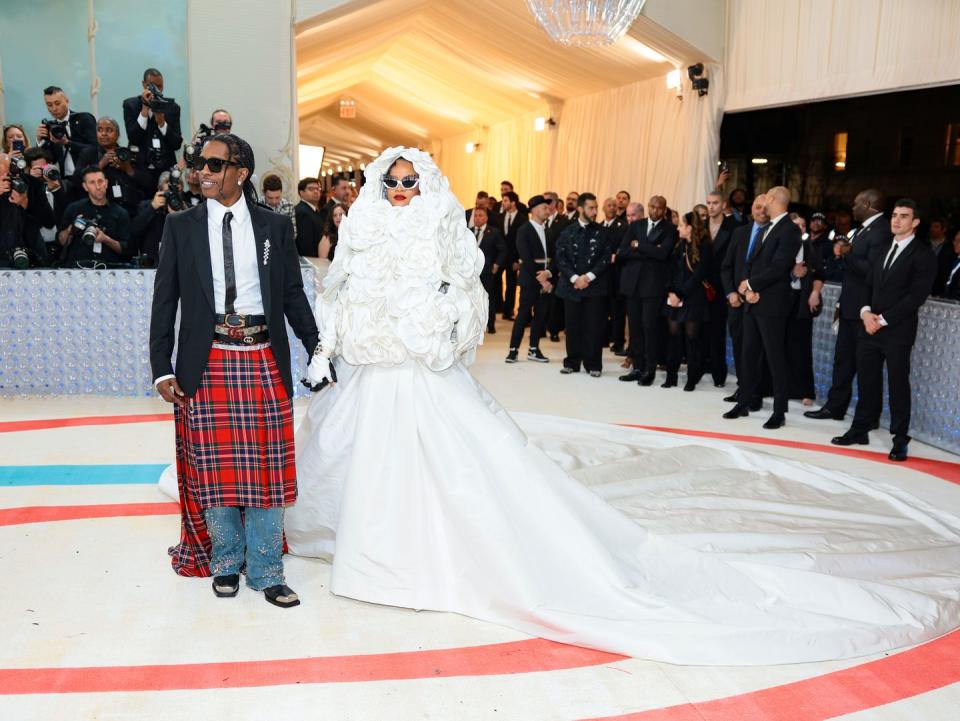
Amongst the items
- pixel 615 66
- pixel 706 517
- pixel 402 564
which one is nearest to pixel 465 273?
pixel 402 564

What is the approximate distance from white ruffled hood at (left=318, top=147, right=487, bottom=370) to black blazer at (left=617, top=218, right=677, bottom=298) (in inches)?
174

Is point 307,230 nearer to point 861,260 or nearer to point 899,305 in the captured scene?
point 861,260

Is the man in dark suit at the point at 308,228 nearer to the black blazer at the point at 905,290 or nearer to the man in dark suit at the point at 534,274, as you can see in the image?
the man in dark suit at the point at 534,274

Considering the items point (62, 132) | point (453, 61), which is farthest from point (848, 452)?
point (453, 61)

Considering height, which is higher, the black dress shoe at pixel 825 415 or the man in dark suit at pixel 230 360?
the man in dark suit at pixel 230 360

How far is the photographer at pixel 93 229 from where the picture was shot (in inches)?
260

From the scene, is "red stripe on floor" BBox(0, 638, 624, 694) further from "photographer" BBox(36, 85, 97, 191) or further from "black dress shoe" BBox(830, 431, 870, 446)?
"photographer" BBox(36, 85, 97, 191)

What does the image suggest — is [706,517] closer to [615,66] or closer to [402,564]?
[402,564]

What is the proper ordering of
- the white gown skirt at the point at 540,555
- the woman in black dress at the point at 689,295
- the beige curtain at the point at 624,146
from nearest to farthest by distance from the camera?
1. the white gown skirt at the point at 540,555
2. the woman in black dress at the point at 689,295
3. the beige curtain at the point at 624,146

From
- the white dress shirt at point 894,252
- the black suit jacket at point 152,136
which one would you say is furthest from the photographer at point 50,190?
the white dress shirt at point 894,252

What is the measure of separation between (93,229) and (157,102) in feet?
4.63

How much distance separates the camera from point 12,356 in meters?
6.51

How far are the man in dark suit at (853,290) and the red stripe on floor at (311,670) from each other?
3.81m

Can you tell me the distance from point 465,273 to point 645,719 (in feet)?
5.27
